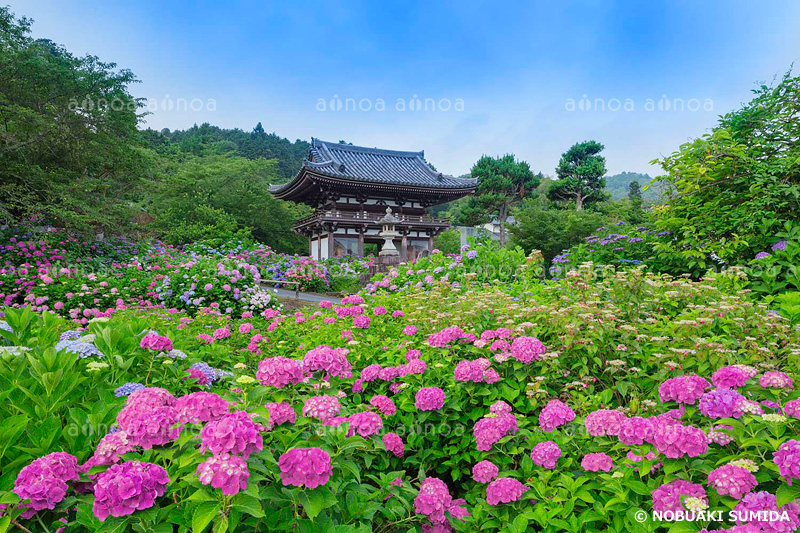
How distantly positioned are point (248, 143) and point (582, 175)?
1211 inches

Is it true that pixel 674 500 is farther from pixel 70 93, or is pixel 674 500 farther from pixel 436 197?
pixel 436 197

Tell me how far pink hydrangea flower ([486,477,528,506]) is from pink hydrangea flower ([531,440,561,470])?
128 millimetres

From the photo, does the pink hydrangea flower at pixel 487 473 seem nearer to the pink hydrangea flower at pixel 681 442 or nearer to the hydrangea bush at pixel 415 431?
the hydrangea bush at pixel 415 431

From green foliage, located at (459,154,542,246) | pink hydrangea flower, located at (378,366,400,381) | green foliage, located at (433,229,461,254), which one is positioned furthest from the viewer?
green foliage, located at (459,154,542,246)

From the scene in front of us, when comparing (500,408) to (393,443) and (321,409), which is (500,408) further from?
(321,409)

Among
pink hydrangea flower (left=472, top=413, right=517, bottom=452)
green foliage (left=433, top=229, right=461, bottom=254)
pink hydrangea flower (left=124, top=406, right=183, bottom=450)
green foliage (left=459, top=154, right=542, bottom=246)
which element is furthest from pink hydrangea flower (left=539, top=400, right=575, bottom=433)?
green foliage (left=459, top=154, right=542, bottom=246)

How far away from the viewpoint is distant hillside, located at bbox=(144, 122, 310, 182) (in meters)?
37.5

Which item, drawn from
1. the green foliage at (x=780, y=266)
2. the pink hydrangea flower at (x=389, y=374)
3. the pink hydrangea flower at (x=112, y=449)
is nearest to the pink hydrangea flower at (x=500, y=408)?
the pink hydrangea flower at (x=389, y=374)

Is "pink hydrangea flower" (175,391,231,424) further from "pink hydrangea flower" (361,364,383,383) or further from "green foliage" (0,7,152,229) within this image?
"green foliage" (0,7,152,229)

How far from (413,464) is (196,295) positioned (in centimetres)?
566

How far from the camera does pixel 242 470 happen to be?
40.4 inches

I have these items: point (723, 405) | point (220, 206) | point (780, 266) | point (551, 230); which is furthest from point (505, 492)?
point (220, 206)

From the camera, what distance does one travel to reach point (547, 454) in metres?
1.77

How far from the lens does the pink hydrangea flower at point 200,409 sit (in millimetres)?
1232
